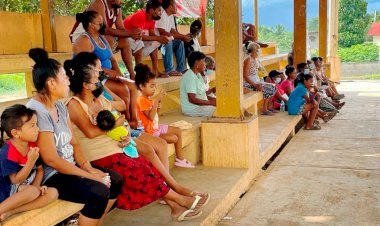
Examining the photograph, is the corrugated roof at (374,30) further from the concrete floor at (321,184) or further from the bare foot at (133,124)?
the bare foot at (133,124)

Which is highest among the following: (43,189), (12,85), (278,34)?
(278,34)

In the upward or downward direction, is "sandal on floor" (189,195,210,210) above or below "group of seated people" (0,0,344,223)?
below

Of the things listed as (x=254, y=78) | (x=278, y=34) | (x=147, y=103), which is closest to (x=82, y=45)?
(x=147, y=103)

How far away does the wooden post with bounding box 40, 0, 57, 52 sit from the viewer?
5996 millimetres

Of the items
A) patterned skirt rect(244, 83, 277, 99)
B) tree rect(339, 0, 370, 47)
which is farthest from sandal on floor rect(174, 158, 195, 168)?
tree rect(339, 0, 370, 47)

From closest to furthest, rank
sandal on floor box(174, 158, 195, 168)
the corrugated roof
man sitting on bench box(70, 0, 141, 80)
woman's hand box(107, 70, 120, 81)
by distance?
woman's hand box(107, 70, 120, 81) < sandal on floor box(174, 158, 195, 168) < man sitting on bench box(70, 0, 141, 80) < the corrugated roof

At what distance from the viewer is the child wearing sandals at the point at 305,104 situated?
715cm

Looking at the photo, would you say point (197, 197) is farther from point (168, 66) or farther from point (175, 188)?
point (168, 66)

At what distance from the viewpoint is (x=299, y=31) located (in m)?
8.74

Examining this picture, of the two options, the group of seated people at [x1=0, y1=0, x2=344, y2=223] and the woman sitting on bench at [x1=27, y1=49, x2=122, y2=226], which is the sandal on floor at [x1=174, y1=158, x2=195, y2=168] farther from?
the woman sitting on bench at [x1=27, y1=49, x2=122, y2=226]

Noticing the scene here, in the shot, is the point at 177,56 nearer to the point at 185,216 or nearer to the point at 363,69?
the point at 185,216

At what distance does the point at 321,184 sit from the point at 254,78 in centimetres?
292

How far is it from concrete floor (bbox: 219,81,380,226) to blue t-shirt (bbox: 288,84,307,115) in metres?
0.40

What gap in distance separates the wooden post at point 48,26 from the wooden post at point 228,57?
2682mm
